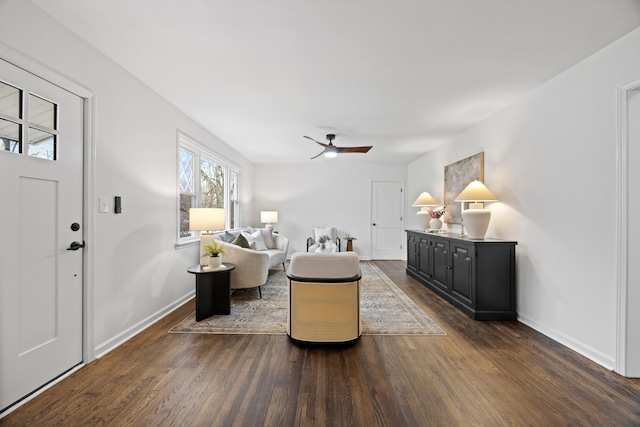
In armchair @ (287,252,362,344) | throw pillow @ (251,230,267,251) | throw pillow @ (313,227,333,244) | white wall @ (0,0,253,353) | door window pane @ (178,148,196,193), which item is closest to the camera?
white wall @ (0,0,253,353)

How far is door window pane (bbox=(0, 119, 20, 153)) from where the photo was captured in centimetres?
167

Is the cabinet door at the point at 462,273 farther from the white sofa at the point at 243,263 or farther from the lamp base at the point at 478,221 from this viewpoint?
the white sofa at the point at 243,263

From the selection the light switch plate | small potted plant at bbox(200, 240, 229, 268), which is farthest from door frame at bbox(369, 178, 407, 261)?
the light switch plate

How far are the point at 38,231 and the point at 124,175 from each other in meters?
0.92

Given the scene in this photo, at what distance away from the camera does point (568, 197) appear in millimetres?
2592

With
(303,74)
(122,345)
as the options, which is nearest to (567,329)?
(303,74)

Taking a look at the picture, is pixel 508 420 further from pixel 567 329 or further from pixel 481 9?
pixel 481 9

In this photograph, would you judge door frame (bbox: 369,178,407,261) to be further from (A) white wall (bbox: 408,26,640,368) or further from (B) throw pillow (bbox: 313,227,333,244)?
(A) white wall (bbox: 408,26,640,368)

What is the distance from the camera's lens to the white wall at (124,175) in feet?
6.41

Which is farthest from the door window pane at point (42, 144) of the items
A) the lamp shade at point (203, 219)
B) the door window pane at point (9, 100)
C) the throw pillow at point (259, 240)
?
the throw pillow at point (259, 240)

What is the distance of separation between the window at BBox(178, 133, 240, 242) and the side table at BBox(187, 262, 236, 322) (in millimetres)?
803

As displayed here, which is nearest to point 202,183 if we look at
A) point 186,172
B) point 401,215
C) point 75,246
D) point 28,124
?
point 186,172

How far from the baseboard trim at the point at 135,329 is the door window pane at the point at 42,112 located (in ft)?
5.77

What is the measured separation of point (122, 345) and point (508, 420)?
2.98 m
